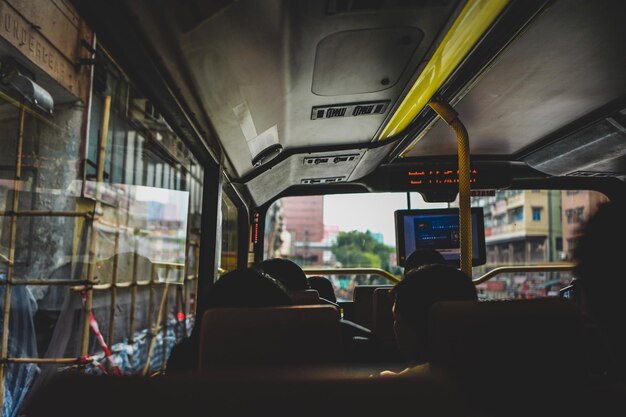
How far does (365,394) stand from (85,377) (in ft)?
1.25

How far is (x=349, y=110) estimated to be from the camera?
11.1 feet

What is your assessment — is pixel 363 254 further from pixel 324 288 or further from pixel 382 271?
pixel 324 288

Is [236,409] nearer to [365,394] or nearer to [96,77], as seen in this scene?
[365,394]

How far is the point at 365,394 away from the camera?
622 mm

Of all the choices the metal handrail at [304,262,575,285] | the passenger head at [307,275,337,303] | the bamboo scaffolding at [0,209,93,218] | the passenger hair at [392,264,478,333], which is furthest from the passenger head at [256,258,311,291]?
the metal handrail at [304,262,575,285]

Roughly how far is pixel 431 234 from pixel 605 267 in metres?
4.42

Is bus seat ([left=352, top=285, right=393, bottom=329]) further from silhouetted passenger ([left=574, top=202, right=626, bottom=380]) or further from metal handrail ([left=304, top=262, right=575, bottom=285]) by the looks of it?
silhouetted passenger ([left=574, top=202, right=626, bottom=380])

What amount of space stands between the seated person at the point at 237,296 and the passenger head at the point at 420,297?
0.43 metres

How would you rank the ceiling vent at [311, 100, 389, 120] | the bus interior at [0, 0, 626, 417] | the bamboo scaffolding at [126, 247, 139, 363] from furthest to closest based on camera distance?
1. the bamboo scaffolding at [126, 247, 139, 363]
2. the ceiling vent at [311, 100, 389, 120]
3. the bus interior at [0, 0, 626, 417]

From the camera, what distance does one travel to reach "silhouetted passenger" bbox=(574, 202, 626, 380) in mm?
986

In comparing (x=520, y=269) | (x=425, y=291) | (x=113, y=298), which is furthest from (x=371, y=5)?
(x=520, y=269)

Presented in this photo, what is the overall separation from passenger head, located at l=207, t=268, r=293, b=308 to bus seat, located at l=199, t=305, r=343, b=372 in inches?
12.1

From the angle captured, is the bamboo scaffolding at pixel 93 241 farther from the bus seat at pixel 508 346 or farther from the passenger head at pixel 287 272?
the bus seat at pixel 508 346

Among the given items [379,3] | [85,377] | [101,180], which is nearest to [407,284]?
[379,3]
